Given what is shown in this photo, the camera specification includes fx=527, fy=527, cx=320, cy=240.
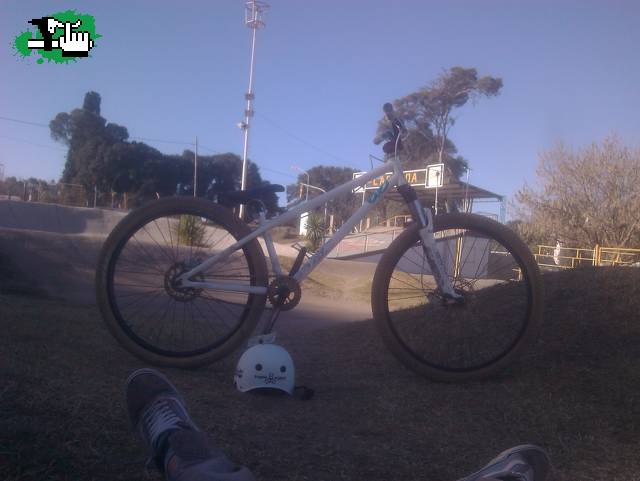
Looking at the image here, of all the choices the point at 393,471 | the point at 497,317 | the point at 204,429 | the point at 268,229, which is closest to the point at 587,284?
the point at 497,317

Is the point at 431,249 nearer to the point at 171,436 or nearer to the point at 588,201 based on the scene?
the point at 171,436

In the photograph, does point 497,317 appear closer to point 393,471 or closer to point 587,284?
point 587,284

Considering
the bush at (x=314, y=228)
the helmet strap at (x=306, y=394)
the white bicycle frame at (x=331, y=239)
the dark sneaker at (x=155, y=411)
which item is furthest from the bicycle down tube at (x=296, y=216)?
the dark sneaker at (x=155, y=411)

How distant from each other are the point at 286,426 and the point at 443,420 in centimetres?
69

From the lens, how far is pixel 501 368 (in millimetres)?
A: 2848

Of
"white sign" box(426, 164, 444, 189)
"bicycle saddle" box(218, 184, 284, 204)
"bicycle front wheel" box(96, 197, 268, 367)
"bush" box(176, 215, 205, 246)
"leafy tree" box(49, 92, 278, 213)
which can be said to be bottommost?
"bicycle front wheel" box(96, 197, 268, 367)

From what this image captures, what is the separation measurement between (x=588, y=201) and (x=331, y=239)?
17.7 metres

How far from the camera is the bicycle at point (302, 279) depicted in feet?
9.59

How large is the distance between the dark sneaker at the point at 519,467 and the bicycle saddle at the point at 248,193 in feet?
6.21

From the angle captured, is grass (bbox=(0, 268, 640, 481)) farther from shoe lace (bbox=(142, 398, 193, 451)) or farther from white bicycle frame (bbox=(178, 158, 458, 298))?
white bicycle frame (bbox=(178, 158, 458, 298))

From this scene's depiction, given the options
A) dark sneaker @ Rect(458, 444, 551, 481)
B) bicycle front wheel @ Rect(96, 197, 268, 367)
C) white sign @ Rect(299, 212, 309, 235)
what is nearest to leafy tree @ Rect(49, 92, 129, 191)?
white sign @ Rect(299, 212, 309, 235)

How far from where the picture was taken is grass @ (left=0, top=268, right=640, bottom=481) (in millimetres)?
1757

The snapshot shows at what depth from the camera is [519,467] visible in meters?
1.57

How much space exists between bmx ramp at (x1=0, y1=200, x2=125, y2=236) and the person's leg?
748 inches
